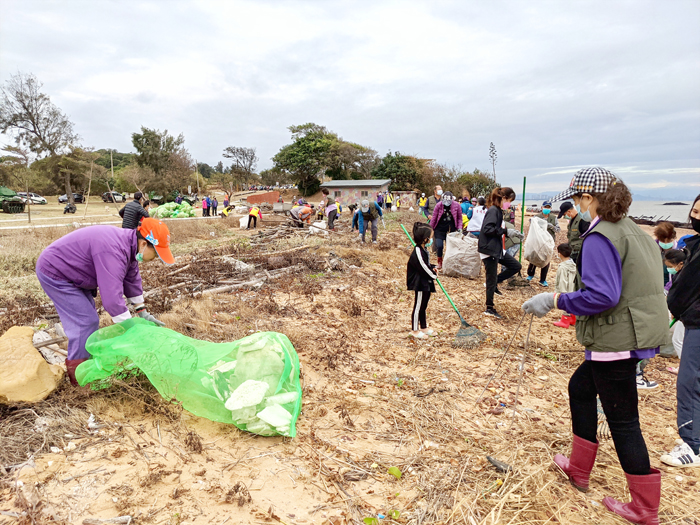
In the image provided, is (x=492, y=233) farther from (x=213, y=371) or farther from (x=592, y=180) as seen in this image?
(x=213, y=371)

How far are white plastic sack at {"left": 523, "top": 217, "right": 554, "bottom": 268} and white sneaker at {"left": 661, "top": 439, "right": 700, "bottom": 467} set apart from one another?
4713mm

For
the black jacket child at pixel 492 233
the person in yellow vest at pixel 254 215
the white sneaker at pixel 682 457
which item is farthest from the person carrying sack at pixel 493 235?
the person in yellow vest at pixel 254 215

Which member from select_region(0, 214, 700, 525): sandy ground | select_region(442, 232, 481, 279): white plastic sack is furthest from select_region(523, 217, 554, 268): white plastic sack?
select_region(0, 214, 700, 525): sandy ground

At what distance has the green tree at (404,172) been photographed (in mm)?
39500

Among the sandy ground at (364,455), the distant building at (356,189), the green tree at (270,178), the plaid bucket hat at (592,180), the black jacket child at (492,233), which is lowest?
the sandy ground at (364,455)

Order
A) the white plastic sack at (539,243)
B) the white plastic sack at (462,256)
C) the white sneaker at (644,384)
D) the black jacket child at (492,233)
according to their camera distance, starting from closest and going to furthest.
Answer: the white sneaker at (644,384) → the black jacket child at (492,233) → the white plastic sack at (539,243) → the white plastic sack at (462,256)

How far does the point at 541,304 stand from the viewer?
2285 mm

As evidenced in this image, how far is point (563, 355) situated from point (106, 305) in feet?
15.0

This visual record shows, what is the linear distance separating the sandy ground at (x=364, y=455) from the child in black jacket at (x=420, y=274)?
2.07ft

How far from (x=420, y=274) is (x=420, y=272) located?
0.03m

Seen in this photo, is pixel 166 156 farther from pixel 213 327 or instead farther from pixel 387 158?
pixel 213 327

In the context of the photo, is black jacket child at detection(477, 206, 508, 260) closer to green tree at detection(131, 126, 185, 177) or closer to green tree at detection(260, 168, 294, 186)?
green tree at detection(131, 126, 185, 177)

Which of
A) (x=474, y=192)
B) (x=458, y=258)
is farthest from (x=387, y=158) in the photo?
(x=458, y=258)

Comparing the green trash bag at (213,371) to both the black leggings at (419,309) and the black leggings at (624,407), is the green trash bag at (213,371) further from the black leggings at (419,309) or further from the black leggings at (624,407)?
the black leggings at (419,309)
